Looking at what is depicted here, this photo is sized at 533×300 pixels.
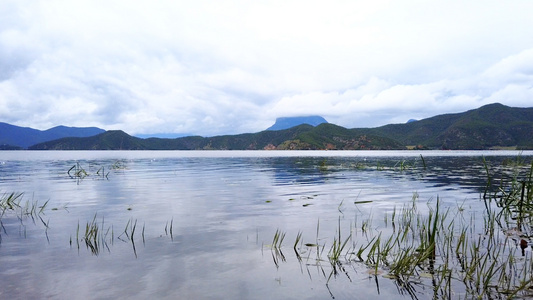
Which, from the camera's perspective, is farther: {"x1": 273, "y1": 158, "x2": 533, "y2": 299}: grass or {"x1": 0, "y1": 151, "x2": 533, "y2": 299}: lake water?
{"x1": 0, "y1": 151, "x2": 533, "y2": 299}: lake water

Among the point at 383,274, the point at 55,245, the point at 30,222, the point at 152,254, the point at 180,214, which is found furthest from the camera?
the point at 180,214

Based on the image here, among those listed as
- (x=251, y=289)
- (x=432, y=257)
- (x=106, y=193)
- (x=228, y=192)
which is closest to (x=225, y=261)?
(x=251, y=289)

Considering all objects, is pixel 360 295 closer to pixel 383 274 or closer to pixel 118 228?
pixel 383 274

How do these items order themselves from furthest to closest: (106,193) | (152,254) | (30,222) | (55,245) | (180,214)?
(106,193), (180,214), (30,222), (55,245), (152,254)

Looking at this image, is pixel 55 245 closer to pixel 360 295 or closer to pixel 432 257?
pixel 360 295

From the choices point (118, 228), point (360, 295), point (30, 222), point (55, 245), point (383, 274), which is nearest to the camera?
point (360, 295)

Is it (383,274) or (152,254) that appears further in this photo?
(152,254)

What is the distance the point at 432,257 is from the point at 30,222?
22.4m

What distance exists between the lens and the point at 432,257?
39.2 ft

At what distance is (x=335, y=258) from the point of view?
39.1 feet

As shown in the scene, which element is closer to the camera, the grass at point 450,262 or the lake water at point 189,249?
the grass at point 450,262

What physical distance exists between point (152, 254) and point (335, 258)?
7.37m

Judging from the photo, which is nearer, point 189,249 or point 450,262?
point 450,262

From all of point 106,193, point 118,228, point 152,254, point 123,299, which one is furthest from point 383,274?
point 106,193
